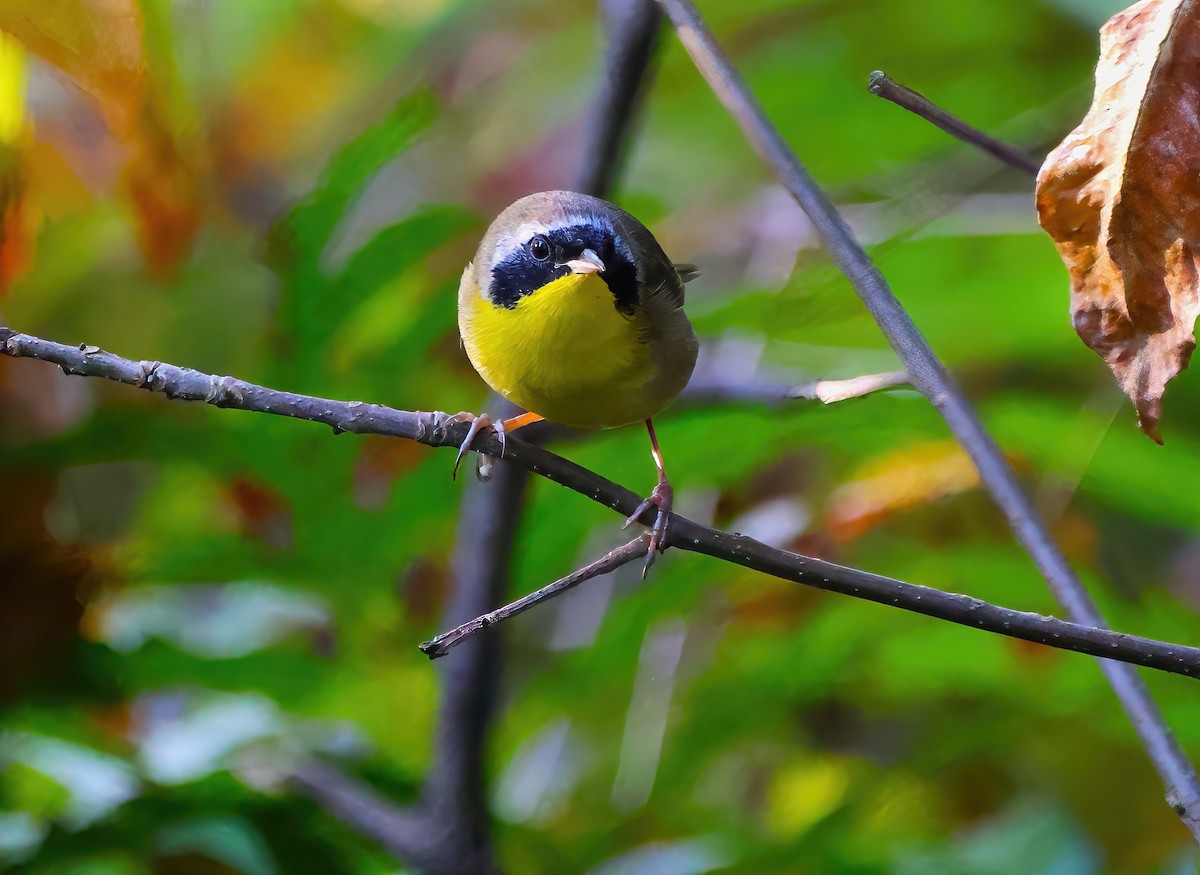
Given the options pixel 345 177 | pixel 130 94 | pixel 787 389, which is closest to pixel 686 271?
pixel 787 389

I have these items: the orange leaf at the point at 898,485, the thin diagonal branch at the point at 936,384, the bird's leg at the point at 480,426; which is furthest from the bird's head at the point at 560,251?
the orange leaf at the point at 898,485

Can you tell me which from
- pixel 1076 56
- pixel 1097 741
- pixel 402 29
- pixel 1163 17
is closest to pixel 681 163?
pixel 402 29

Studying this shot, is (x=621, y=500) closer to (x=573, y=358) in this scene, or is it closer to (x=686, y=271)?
(x=573, y=358)

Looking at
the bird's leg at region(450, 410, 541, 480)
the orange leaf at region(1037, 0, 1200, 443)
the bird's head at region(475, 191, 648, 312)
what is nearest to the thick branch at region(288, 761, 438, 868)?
the bird's leg at region(450, 410, 541, 480)

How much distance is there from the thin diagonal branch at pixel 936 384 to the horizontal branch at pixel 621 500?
0.10 metres

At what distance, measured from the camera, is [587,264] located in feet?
3.03

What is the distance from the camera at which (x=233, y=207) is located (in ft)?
4.90

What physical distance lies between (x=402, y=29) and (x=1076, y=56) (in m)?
0.95

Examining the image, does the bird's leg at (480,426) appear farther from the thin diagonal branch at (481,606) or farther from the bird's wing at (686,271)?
the bird's wing at (686,271)

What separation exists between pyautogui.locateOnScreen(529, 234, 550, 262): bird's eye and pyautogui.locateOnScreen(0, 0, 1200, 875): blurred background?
18 centimetres

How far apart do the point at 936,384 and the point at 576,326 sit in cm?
39

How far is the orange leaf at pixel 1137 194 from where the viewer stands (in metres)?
0.49

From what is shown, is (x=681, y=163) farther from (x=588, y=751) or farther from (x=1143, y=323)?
(x=1143, y=323)

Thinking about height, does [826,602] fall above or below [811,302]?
below
